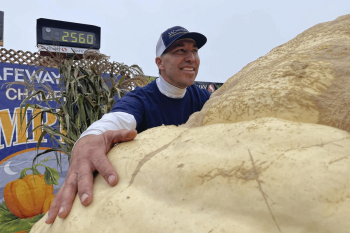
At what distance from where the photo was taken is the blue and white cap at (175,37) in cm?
168

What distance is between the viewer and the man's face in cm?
174

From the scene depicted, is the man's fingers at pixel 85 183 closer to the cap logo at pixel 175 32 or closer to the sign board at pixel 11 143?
the cap logo at pixel 175 32

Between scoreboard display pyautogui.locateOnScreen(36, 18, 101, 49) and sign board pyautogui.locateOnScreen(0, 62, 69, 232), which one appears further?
scoreboard display pyautogui.locateOnScreen(36, 18, 101, 49)

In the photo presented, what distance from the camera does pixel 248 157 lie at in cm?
64

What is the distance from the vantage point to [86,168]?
2.89ft

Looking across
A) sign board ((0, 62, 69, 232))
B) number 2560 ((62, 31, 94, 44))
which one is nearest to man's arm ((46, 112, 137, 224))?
sign board ((0, 62, 69, 232))

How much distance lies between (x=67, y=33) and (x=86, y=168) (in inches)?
136

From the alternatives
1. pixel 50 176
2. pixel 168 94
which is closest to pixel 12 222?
pixel 50 176

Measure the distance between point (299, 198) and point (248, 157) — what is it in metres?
0.14

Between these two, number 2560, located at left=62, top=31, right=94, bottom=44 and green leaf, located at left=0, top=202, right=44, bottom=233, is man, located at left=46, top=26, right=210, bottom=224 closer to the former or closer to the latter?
green leaf, located at left=0, top=202, right=44, bottom=233

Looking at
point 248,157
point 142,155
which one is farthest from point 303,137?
point 142,155

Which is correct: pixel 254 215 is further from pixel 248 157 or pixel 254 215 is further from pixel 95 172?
pixel 95 172

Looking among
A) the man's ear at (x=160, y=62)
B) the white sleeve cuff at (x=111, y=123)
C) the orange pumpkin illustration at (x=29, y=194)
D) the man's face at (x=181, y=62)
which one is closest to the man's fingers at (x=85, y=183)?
the white sleeve cuff at (x=111, y=123)

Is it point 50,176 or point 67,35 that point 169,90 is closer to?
point 50,176
